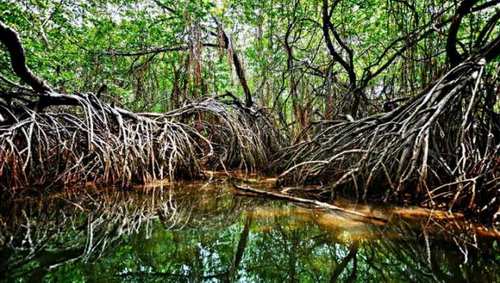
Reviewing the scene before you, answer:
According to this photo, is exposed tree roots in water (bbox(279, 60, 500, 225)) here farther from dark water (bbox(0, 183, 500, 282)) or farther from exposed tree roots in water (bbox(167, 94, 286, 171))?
exposed tree roots in water (bbox(167, 94, 286, 171))

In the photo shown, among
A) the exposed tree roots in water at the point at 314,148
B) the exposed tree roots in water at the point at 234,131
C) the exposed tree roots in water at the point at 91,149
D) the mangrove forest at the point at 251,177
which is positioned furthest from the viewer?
the exposed tree roots in water at the point at 234,131

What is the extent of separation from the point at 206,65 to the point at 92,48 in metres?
1.93

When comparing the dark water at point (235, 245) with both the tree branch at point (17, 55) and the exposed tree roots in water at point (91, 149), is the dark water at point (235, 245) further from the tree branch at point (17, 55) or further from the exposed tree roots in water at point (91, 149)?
the tree branch at point (17, 55)

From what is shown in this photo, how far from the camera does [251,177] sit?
13.3 feet

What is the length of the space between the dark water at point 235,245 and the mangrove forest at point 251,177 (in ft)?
0.04

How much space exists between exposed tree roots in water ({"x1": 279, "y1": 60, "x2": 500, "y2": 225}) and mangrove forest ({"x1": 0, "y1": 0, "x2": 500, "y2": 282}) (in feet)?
0.04

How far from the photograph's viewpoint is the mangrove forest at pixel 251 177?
4.60ft

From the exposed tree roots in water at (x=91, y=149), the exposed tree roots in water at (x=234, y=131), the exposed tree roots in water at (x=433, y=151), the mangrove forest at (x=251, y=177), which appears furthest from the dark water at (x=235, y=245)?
the exposed tree roots in water at (x=234, y=131)

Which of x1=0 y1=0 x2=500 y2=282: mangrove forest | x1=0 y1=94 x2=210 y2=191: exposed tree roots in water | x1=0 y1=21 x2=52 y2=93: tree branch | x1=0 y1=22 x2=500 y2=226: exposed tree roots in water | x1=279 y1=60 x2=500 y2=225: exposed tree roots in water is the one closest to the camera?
x1=0 y1=0 x2=500 y2=282: mangrove forest

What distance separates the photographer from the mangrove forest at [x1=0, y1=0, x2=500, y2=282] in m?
1.40

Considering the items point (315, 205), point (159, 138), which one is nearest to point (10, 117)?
point (159, 138)

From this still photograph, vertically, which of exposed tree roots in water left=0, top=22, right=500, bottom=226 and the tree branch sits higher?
the tree branch

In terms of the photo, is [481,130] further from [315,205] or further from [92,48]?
[92,48]

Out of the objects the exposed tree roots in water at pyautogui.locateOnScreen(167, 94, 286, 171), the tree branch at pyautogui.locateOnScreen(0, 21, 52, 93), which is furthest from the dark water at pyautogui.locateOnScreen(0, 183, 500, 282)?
the exposed tree roots in water at pyautogui.locateOnScreen(167, 94, 286, 171)
